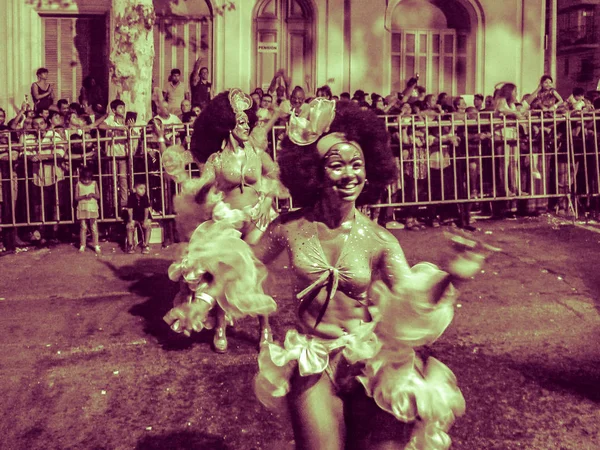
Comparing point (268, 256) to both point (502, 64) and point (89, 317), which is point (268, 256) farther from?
point (502, 64)

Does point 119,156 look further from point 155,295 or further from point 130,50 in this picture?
point 155,295

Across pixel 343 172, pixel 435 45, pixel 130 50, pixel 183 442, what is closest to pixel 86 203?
pixel 130 50

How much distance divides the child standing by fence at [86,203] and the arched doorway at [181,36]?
6.66m

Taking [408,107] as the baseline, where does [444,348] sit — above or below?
below

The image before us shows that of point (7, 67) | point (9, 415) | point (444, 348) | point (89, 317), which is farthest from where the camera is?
point (7, 67)

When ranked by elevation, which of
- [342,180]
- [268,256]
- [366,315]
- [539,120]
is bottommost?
[366,315]

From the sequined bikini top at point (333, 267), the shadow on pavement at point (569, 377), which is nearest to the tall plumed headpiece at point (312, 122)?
the sequined bikini top at point (333, 267)

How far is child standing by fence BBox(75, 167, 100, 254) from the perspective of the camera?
11359 mm

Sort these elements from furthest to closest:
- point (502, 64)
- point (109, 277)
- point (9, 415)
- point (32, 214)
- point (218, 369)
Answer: point (502, 64), point (32, 214), point (109, 277), point (218, 369), point (9, 415)

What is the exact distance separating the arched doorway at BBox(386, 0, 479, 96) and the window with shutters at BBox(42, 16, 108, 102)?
20.8 ft

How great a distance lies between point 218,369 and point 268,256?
2782mm

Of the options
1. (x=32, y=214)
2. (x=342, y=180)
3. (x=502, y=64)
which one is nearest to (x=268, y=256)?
(x=342, y=180)

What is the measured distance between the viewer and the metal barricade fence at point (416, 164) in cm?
1159

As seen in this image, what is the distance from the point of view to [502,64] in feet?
62.6
